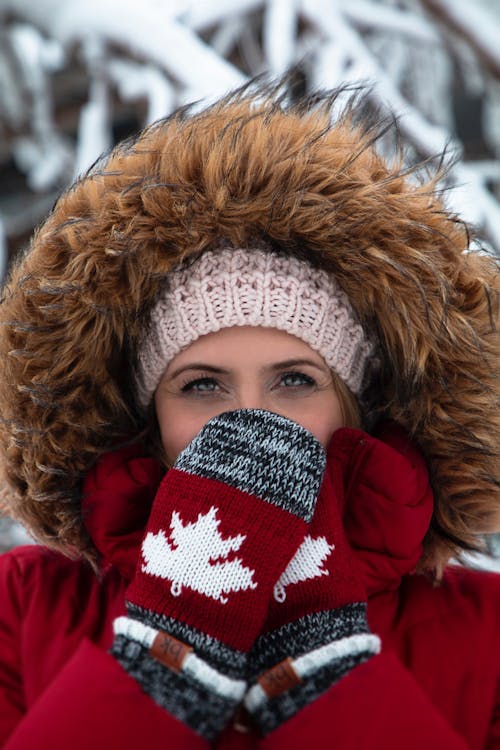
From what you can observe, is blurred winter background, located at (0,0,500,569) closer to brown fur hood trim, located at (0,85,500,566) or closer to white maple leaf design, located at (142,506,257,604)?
brown fur hood trim, located at (0,85,500,566)

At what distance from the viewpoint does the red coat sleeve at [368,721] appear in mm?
954

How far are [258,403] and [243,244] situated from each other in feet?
0.84

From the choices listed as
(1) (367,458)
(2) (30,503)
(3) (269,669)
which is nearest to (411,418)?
(1) (367,458)

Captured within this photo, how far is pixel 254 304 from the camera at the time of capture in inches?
50.0

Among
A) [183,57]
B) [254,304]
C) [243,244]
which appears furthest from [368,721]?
[183,57]

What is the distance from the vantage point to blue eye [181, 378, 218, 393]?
132cm

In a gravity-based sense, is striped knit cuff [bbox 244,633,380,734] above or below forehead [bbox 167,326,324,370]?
below

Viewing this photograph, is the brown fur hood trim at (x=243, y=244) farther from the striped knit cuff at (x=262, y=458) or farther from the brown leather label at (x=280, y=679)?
the brown leather label at (x=280, y=679)

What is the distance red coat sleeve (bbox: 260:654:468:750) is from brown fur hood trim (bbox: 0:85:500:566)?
0.39 metres

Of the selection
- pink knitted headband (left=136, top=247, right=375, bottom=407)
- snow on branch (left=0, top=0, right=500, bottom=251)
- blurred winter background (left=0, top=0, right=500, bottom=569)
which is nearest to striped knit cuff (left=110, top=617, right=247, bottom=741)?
pink knitted headband (left=136, top=247, right=375, bottom=407)

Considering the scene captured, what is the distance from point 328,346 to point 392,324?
0.11 metres

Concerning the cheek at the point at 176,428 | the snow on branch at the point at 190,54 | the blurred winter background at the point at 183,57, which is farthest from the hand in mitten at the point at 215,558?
the snow on branch at the point at 190,54

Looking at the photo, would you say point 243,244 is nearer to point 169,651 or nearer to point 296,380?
point 296,380

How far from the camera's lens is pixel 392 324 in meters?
1.31
